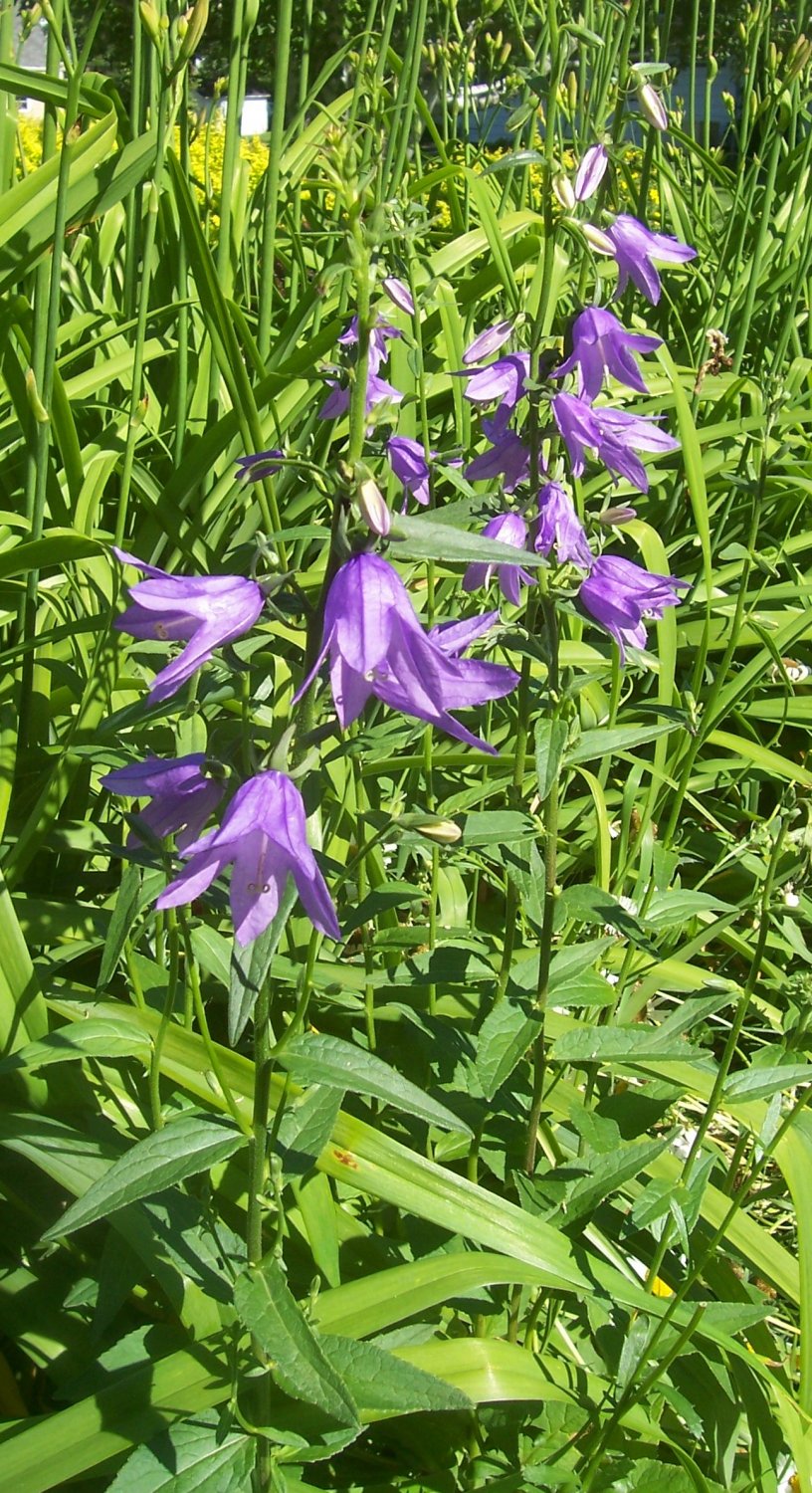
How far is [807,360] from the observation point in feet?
10.9

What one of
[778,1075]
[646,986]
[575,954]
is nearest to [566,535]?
[575,954]

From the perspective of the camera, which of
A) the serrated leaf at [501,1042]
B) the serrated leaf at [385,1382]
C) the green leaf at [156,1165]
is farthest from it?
the serrated leaf at [501,1042]

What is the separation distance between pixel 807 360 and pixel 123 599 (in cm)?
233

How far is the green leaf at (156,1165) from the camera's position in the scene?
95cm

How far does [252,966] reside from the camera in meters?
0.92

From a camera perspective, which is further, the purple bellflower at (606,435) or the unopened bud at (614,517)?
the unopened bud at (614,517)

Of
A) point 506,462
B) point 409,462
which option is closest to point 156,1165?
point 409,462

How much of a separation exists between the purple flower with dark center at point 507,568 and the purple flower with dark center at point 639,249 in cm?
44

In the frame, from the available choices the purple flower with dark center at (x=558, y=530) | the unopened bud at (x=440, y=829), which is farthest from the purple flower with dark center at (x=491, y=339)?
the unopened bud at (x=440, y=829)

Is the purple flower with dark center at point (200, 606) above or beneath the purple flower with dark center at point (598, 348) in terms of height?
beneath

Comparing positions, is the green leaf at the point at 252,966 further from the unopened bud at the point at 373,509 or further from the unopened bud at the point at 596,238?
the unopened bud at the point at 596,238

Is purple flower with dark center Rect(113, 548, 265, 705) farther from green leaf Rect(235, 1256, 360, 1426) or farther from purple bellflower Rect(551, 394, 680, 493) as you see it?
purple bellflower Rect(551, 394, 680, 493)

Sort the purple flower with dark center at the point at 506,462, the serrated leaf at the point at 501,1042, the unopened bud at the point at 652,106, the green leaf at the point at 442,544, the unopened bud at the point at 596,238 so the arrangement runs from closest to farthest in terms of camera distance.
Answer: the green leaf at the point at 442,544
the serrated leaf at the point at 501,1042
the unopened bud at the point at 596,238
the purple flower with dark center at the point at 506,462
the unopened bud at the point at 652,106

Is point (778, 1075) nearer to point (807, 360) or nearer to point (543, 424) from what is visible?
point (543, 424)
